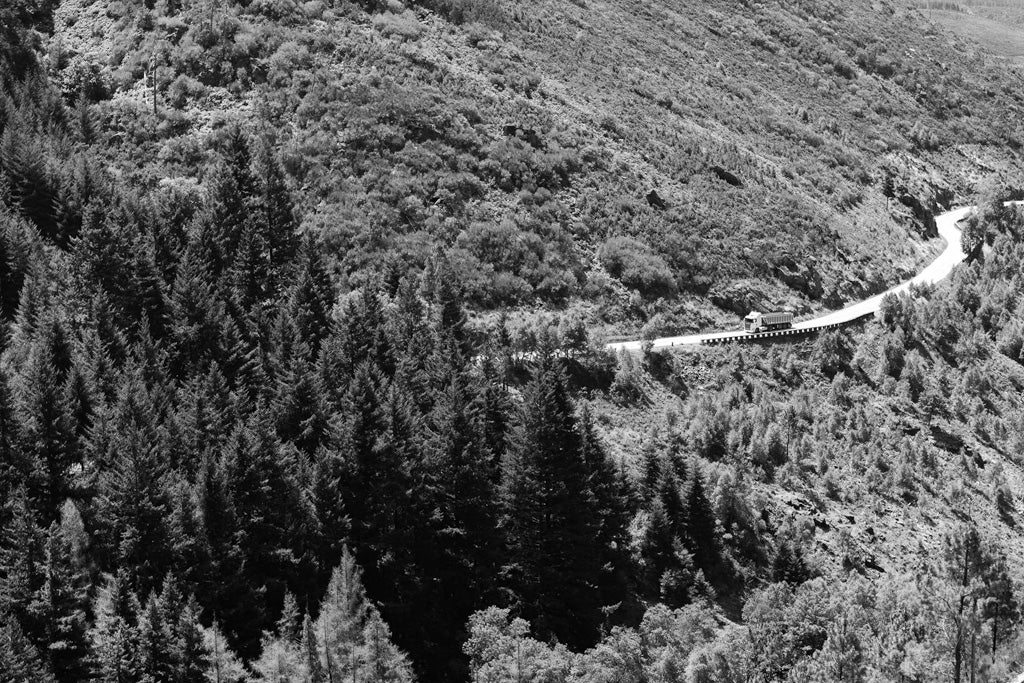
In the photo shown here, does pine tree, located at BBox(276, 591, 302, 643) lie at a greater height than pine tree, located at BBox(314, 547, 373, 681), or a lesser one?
lesser

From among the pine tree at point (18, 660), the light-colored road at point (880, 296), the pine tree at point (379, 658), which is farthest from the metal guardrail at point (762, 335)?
the pine tree at point (18, 660)

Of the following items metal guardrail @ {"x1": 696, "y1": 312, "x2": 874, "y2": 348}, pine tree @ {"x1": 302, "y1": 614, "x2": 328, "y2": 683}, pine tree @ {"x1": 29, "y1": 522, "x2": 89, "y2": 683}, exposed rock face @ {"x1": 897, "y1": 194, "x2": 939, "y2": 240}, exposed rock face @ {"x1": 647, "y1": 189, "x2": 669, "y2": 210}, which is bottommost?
pine tree @ {"x1": 29, "y1": 522, "x2": 89, "y2": 683}

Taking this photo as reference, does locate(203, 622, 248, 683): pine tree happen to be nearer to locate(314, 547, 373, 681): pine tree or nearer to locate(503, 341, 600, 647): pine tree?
locate(314, 547, 373, 681): pine tree

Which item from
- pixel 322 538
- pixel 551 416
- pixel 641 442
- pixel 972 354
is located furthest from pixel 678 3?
pixel 322 538

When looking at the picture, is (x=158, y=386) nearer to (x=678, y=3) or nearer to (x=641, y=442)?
(x=641, y=442)

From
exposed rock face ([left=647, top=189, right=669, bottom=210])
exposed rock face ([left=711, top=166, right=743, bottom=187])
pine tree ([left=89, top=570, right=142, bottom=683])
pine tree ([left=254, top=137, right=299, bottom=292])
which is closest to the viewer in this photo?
pine tree ([left=89, top=570, right=142, bottom=683])

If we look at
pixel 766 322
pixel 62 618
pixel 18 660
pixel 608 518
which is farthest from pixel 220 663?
pixel 766 322

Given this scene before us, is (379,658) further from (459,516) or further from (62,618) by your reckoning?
(62,618)

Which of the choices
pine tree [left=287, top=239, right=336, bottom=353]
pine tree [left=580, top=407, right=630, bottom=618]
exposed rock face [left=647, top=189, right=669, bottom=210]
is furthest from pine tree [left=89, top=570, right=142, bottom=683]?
exposed rock face [left=647, top=189, right=669, bottom=210]
